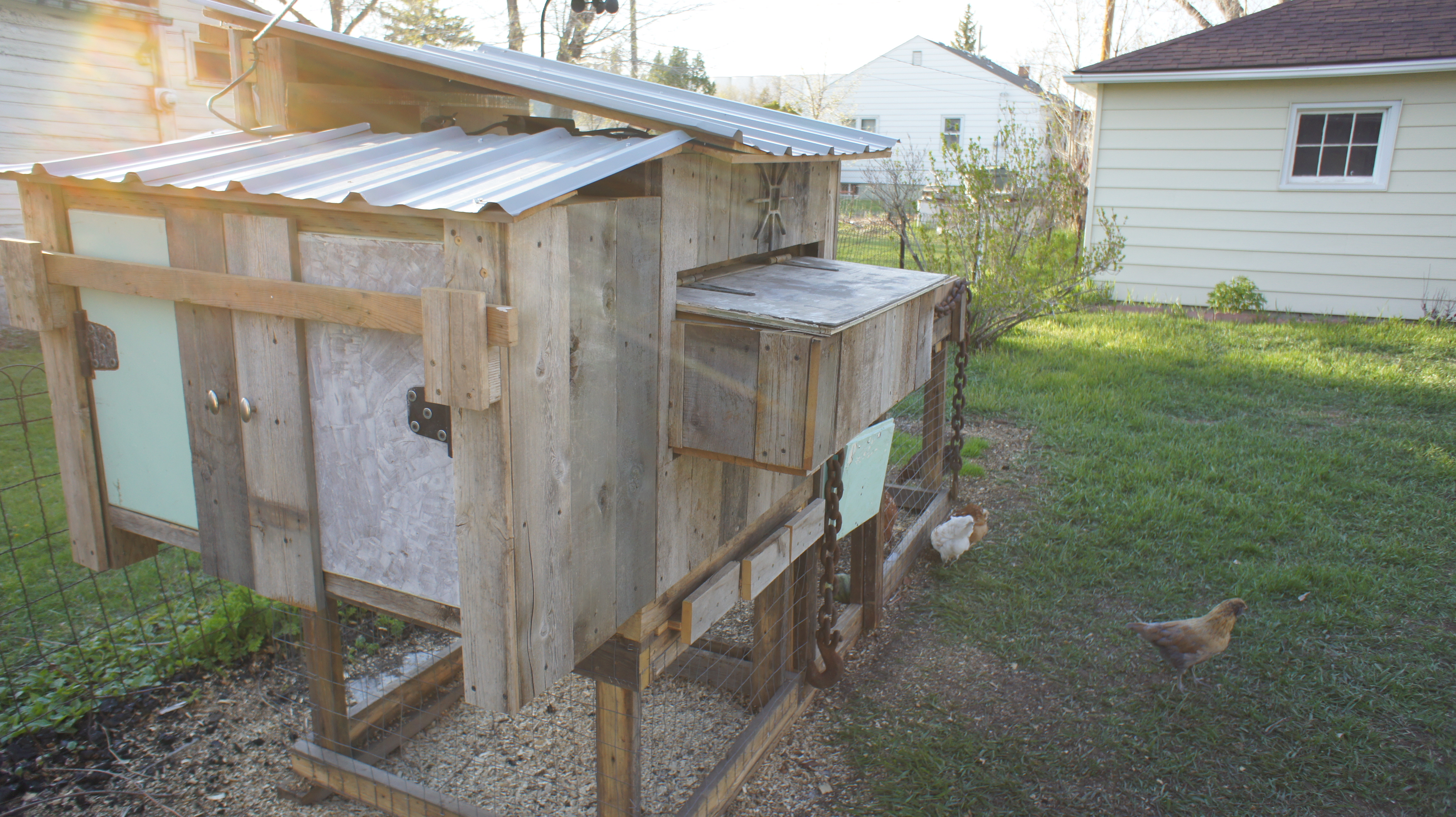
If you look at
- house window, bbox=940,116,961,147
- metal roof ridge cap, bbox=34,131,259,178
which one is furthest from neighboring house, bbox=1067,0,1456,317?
house window, bbox=940,116,961,147

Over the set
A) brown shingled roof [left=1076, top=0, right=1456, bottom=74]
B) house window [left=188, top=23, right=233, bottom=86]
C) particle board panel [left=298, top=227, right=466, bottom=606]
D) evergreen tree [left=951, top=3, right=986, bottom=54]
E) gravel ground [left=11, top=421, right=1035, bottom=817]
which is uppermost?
evergreen tree [left=951, top=3, right=986, bottom=54]

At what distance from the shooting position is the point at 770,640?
10.7ft

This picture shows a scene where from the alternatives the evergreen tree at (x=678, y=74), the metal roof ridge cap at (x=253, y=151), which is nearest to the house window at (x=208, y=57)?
the evergreen tree at (x=678, y=74)

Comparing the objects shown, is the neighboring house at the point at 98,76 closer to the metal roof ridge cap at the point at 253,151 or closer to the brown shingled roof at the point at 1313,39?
the metal roof ridge cap at the point at 253,151

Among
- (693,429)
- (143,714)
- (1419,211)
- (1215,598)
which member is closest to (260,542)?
(693,429)

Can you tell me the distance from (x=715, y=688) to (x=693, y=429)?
174 cm

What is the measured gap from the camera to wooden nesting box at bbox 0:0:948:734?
1.68 meters

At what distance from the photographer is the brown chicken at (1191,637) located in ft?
11.1

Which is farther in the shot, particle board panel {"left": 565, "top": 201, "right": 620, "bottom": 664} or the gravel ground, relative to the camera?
the gravel ground

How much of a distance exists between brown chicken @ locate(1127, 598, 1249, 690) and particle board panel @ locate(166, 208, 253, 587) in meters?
3.11

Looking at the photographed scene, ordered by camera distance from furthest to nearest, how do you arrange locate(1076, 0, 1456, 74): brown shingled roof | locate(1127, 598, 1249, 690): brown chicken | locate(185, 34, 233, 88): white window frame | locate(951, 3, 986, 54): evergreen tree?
1. locate(951, 3, 986, 54): evergreen tree
2. locate(185, 34, 233, 88): white window frame
3. locate(1076, 0, 1456, 74): brown shingled roof
4. locate(1127, 598, 1249, 690): brown chicken

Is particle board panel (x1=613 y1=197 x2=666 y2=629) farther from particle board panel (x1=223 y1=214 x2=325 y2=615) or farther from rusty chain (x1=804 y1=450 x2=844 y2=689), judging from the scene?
rusty chain (x1=804 y1=450 x2=844 y2=689)

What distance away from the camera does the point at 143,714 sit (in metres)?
3.16

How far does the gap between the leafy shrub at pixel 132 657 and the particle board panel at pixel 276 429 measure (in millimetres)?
1524
